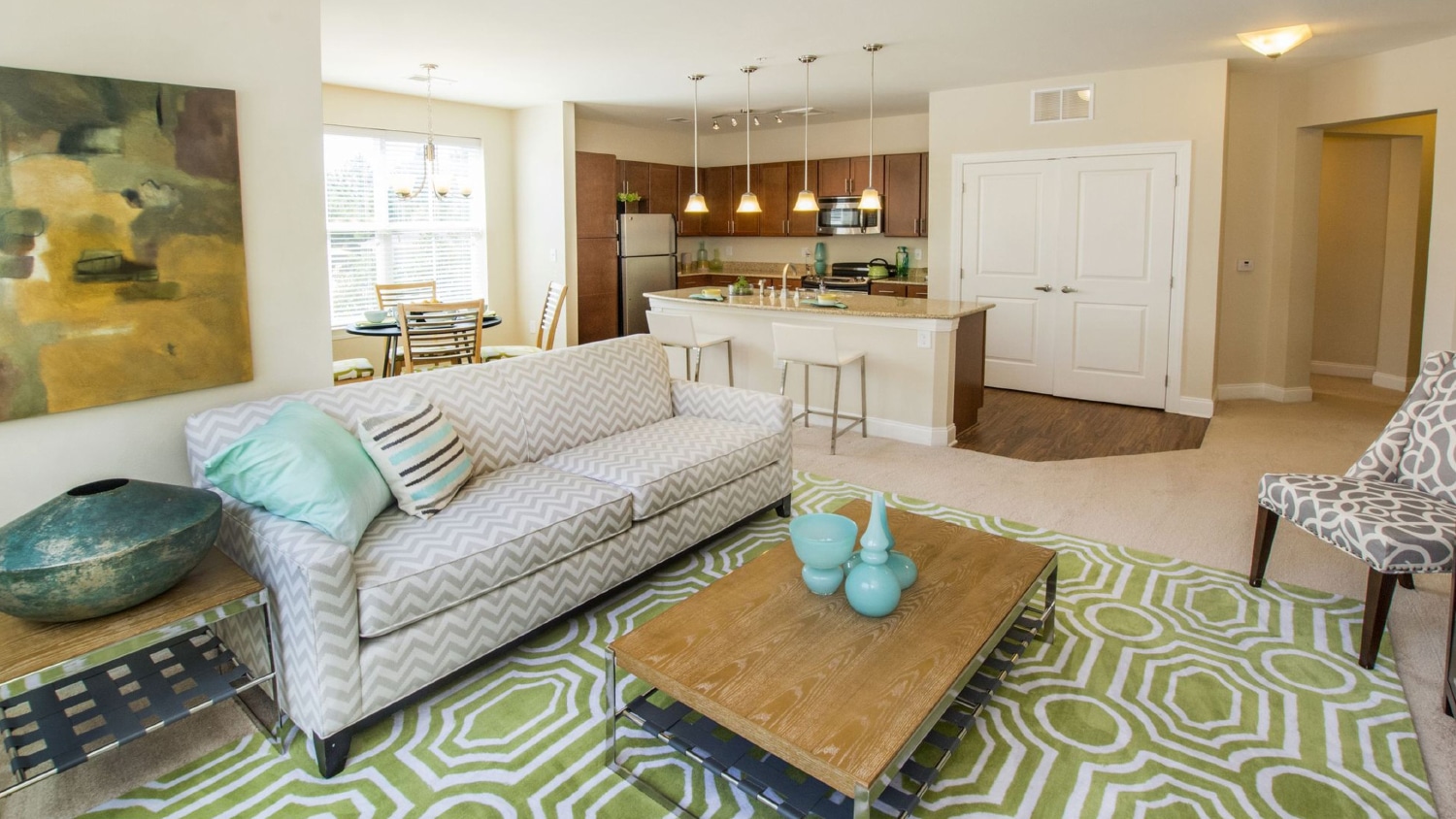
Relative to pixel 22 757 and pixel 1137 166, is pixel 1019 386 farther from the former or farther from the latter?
pixel 22 757

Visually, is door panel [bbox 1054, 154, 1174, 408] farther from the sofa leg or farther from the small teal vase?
the sofa leg

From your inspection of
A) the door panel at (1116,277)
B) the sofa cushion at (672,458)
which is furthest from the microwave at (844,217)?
the sofa cushion at (672,458)

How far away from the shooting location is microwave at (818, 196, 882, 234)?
26.5 feet

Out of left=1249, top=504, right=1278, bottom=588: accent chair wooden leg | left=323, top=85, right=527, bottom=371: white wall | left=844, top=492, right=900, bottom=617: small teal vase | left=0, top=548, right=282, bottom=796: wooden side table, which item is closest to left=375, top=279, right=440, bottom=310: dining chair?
left=323, top=85, right=527, bottom=371: white wall

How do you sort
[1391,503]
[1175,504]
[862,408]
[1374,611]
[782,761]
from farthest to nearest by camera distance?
[862,408] → [1175,504] → [1391,503] → [1374,611] → [782,761]

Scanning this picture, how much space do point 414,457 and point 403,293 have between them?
4.45 meters

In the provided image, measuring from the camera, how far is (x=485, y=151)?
24.9 feet

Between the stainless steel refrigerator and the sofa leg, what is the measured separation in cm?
614

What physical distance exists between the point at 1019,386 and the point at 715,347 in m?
2.70

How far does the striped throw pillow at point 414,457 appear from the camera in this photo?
2.65 metres

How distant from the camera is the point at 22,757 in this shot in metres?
1.91

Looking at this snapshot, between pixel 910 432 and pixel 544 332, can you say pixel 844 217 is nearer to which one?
pixel 544 332

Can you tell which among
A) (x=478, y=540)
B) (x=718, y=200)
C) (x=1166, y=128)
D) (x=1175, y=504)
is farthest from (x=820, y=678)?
(x=718, y=200)

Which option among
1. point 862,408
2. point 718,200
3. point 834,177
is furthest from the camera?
point 718,200
